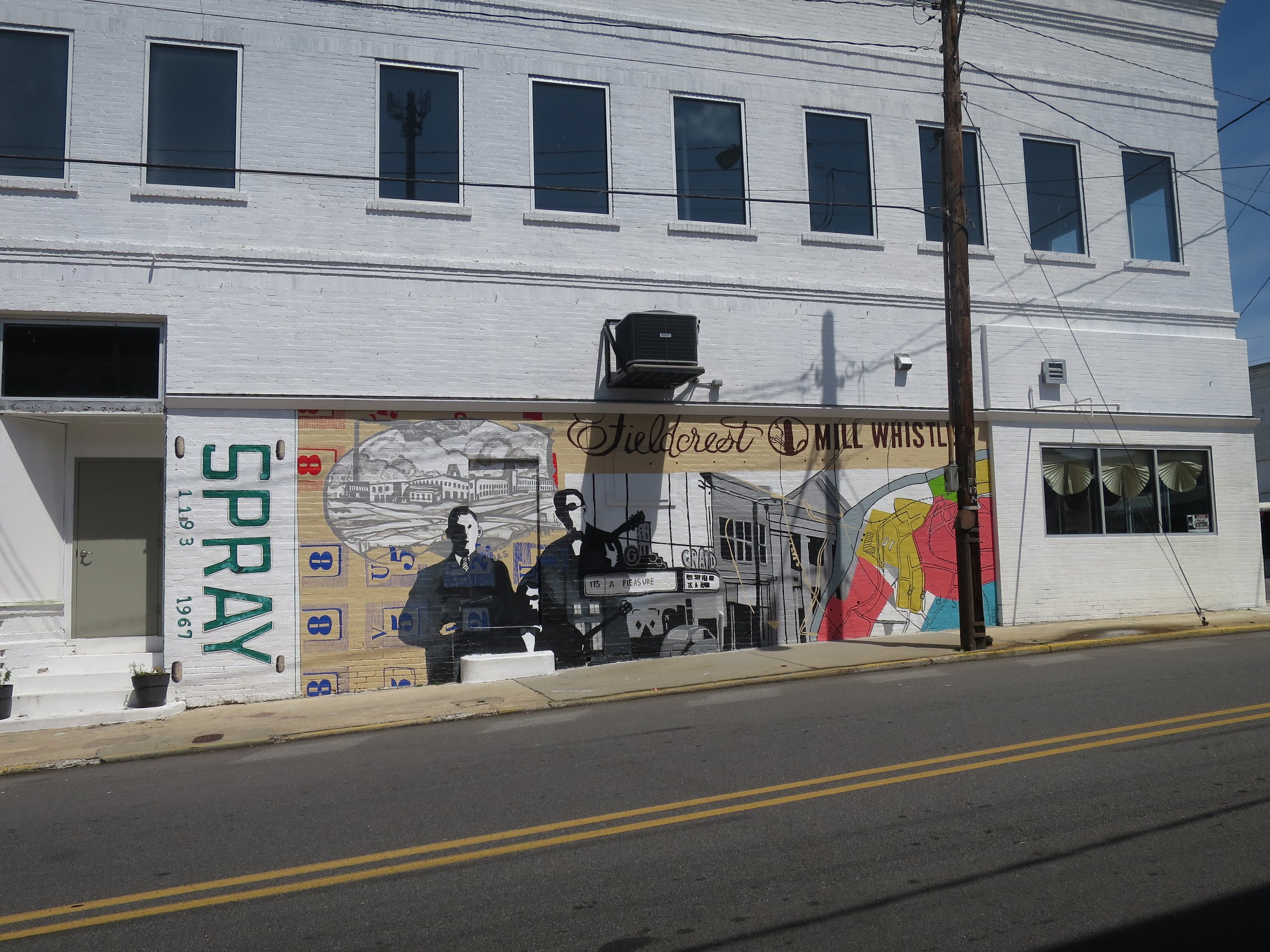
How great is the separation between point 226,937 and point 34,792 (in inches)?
171

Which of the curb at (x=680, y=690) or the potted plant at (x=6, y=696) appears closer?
the curb at (x=680, y=690)

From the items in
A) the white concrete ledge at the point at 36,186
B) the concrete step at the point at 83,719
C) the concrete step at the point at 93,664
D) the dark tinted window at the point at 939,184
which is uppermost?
the dark tinted window at the point at 939,184

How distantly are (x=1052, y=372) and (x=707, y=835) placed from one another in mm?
11880

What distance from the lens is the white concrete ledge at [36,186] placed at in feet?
37.7

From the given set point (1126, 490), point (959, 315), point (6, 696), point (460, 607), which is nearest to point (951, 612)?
point (1126, 490)

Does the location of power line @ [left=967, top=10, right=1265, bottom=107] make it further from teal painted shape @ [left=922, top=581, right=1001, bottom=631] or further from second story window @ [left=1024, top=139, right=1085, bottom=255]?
teal painted shape @ [left=922, top=581, right=1001, bottom=631]

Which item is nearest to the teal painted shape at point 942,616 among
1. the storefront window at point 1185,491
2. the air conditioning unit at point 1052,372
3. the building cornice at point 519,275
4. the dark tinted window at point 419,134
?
the air conditioning unit at point 1052,372

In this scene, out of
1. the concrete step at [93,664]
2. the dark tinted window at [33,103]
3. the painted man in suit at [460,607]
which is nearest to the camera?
the concrete step at [93,664]

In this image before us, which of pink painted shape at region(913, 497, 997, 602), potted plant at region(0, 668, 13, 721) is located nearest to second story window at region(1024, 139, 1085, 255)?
pink painted shape at region(913, 497, 997, 602)

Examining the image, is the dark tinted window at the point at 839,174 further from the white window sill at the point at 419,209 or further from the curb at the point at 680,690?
the curb at the point at 680,690

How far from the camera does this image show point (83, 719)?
1042cm

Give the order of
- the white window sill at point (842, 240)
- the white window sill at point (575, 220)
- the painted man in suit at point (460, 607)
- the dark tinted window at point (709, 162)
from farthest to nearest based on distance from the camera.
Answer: the white window sill at point (842, 240)
the dark tinted window at point (709, 162)
the white window sill at point (575, 220)
the painted man in suit at point (460, 607)

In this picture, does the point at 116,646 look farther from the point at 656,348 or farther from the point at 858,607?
the point at 858,607

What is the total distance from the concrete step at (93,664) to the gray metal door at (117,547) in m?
0.52
